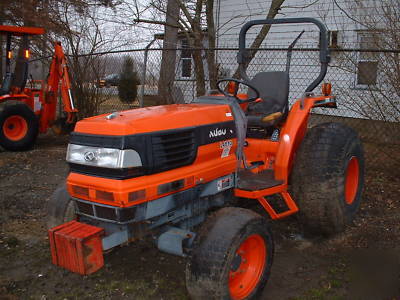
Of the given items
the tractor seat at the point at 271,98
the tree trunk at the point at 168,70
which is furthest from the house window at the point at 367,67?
the tree trunk at the point at 168,70

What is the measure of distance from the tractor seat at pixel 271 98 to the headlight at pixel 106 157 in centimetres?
165

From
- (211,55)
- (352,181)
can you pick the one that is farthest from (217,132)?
(211,55)

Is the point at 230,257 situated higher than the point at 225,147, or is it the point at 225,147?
the point at 225,147

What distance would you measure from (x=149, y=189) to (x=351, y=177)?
251cm

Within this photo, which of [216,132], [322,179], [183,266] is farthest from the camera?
[322,179]

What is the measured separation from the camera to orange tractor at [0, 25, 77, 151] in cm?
777

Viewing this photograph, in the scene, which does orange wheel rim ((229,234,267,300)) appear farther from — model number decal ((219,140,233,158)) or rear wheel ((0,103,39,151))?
rear wheel ((0,103,39,151))

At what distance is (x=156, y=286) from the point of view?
→ 10.5 ft

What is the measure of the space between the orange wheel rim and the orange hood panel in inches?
35.9

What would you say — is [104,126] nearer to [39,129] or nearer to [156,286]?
[156,286]

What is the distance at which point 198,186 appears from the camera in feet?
10.1

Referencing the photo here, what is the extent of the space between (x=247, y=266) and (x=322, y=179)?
1107 millimetres

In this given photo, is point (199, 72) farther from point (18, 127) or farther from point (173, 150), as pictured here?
point (173, 150)

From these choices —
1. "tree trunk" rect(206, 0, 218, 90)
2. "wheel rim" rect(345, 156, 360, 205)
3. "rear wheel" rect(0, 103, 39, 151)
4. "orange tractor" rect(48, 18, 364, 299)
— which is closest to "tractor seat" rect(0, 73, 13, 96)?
"rear wheel" rect(0, 103, 39, 151)
